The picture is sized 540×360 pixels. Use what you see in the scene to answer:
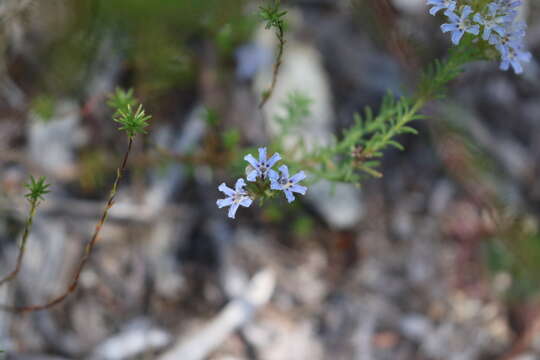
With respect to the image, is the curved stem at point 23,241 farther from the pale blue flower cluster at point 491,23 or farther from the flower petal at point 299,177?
the pale blue flower cluster at point 491,23

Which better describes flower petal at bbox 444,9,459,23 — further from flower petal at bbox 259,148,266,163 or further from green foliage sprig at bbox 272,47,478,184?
flower petal at bbox 259,148,266,163

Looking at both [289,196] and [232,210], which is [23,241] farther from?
[289,196]

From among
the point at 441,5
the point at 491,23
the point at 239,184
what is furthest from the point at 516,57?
the point at 239,184

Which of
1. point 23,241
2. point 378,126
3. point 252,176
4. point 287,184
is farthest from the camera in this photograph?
point 378,126

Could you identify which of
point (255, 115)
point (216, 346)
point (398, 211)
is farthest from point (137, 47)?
point (398, 211)

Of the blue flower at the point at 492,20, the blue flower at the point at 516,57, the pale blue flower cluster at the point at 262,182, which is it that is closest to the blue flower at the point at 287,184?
the pale blue flower cluster at the point at 262,182

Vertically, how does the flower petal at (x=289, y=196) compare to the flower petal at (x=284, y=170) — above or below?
below

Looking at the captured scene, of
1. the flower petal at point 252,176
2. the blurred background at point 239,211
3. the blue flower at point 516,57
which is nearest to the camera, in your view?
the flower petal at point 252,176
